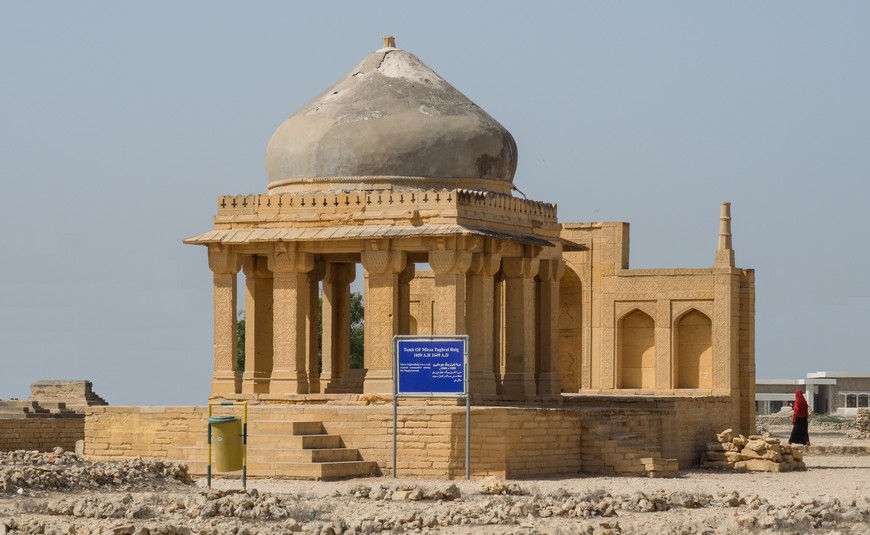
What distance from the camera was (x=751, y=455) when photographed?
106ft

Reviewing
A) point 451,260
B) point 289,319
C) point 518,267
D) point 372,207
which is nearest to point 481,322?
point 451,260

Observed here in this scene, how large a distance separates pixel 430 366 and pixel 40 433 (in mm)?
15007

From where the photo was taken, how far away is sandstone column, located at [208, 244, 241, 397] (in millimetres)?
31922

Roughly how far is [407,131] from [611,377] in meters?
11.2

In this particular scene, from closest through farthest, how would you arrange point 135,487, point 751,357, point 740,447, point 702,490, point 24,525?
1. point 24,525
2. point 135,487
3. point 702,490
4. point 740,447
5. point 751,357

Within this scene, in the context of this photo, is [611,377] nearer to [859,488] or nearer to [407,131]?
[407,131]

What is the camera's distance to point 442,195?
30.4 metres

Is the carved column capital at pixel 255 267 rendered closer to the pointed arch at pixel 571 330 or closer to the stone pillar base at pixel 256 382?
the stone pillar base at pixel 256 382

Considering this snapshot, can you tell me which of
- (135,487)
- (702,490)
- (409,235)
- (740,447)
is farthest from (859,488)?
(135,487)

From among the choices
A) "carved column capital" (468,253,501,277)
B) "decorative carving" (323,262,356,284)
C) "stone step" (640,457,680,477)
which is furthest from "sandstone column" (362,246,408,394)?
"decorative carving" (323,262,356,284)

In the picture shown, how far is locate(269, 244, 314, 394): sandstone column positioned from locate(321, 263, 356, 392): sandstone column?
347 cm

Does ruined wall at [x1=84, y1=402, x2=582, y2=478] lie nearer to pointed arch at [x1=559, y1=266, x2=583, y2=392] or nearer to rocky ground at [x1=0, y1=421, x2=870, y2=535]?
rocky ground at [x1=0, y1=421, x2=870, y2=535]

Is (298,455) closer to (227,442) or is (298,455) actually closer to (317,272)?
(227,442)

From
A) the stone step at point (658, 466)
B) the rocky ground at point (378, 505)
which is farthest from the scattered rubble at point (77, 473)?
the stone step at point (658, 466)
